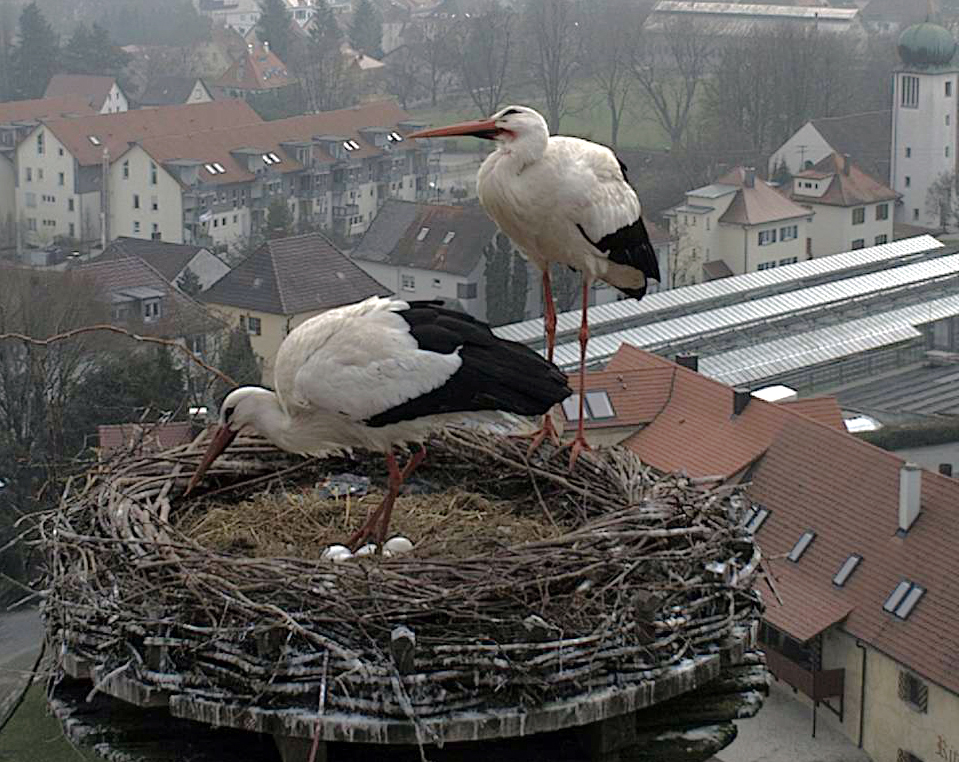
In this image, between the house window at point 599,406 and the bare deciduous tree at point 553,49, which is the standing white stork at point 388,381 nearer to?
the house window at point 599,406

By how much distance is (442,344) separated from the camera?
5898 mm

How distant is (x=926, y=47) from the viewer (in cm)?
5609

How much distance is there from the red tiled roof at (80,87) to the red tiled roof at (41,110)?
5018 millimetres

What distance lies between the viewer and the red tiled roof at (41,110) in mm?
59000

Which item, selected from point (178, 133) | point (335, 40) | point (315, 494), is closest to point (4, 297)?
point (315, 494)

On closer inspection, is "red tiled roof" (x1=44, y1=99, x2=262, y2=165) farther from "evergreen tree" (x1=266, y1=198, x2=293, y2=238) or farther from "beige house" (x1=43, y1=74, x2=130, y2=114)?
"beige house" (x1=43, y1=74, x2=130, y2=114)

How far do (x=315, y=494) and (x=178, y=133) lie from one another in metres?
50.8

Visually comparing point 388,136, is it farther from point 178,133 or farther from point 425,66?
point 425,66

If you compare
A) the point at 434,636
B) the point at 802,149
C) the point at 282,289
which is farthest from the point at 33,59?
the point at 434,636

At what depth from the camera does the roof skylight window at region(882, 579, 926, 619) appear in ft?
59.6

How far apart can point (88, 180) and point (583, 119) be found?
22.3 metres

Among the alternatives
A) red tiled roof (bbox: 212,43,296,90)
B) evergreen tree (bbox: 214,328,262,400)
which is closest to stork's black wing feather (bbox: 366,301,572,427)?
evergreen tree (bbox: 214,328,262,400)

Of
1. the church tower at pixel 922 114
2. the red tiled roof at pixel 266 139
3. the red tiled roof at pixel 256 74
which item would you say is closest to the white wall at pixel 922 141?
the church tower at pixel 922 114

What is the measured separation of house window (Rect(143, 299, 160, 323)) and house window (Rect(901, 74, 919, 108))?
28.8 meters
